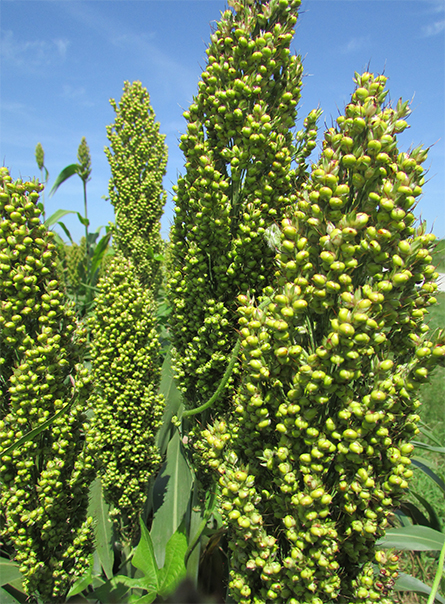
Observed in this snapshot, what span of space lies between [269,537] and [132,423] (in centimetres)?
163

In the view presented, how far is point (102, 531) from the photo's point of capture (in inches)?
117

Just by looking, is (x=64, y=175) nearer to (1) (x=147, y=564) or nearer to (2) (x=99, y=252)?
(2) (x=99, y=252)

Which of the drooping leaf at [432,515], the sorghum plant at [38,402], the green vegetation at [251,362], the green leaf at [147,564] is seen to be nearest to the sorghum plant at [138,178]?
the green vegetation at [251,362]

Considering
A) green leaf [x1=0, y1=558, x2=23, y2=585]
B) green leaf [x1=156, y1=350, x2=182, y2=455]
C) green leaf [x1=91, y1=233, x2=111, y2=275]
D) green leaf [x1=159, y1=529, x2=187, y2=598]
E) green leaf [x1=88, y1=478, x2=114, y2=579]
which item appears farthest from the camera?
green leaf [x1=91, y1=233, x2=111, y2=275]

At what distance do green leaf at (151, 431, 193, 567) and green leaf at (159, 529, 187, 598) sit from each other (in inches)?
34.6

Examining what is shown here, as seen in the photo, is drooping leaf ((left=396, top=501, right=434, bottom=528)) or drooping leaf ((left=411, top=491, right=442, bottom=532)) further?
drooping leaf ((left=396, top=501, right=434, bottom=528))

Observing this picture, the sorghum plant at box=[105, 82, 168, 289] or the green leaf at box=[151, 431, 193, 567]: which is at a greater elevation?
the sorghum plant at box=[105, 82, 168, 289]

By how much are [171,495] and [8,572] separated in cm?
123

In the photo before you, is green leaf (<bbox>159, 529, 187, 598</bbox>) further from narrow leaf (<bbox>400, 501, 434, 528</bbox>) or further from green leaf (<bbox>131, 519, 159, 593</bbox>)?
narrow leaf (<bbox>400, 501, 434, 528</bbox>)

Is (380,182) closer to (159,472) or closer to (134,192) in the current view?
(159,472)

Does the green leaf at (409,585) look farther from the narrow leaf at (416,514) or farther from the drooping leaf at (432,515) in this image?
the narrow leaf at (416,514)

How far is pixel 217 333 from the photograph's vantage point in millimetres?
1826

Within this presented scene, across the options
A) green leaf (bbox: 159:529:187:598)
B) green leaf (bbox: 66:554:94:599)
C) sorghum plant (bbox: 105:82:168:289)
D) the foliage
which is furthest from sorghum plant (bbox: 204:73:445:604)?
the foliage

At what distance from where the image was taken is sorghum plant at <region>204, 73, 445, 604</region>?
3.72ft
